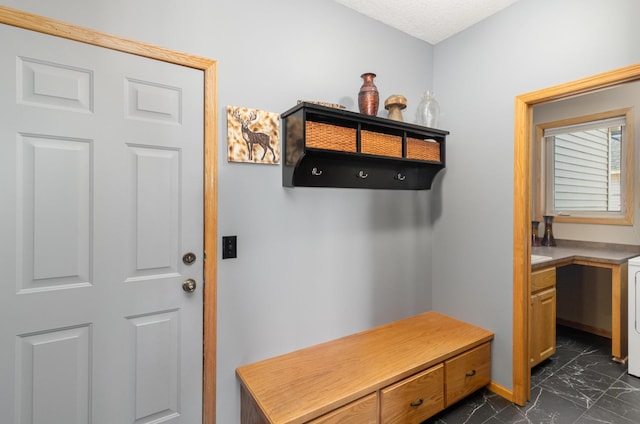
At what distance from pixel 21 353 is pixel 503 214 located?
262 centimetres

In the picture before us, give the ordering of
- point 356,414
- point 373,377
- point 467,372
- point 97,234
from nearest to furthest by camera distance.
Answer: point 97,234, point 356,414, point 373,377, point 467,372

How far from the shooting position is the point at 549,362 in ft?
8.57

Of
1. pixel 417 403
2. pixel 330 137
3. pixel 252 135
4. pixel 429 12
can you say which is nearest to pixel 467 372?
pixel 417 403

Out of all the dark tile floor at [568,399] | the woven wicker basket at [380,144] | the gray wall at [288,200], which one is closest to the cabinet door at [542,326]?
the dark tile floor at [568,399]

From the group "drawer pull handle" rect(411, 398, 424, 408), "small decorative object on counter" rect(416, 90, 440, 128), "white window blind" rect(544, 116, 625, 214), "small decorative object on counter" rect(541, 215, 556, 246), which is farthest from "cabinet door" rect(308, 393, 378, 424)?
"white window blind" rect(544, 116, 625, 214)

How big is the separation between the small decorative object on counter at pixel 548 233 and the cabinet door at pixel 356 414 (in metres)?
2.86

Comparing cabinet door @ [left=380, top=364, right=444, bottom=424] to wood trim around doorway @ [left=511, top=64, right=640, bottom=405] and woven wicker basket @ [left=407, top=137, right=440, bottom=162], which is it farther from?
woven wicker basket @ [left=407, top=137, right=440, bottom=162]

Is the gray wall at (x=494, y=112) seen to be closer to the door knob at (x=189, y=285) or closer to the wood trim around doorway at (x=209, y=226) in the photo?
the wood trim around doorway at (x=209, y=226)

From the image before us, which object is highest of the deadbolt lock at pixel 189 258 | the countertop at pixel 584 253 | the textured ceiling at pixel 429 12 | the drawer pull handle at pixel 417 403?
the textured ceiling at pixel 429 12

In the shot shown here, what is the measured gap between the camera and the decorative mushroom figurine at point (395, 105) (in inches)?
81.7

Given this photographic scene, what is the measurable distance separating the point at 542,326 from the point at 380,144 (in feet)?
6.32

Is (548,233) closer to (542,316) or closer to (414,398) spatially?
(542,316)

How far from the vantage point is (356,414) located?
154 cm

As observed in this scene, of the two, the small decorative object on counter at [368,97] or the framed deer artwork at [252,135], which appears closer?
the framed deer artwork at [252,135]
